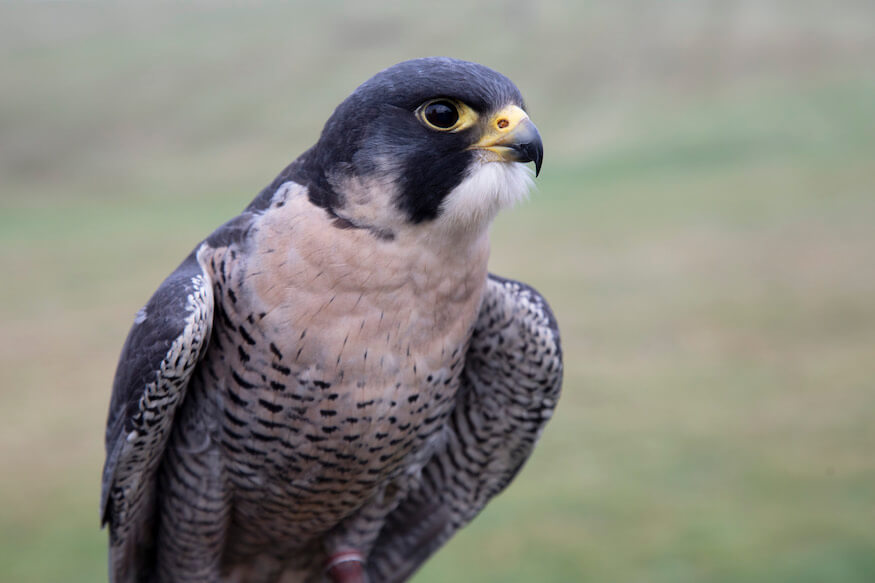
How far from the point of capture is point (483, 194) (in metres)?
1.68

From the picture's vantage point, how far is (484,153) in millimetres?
1695

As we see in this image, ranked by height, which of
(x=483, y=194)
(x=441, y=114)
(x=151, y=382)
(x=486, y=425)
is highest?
(x=441, y=114)

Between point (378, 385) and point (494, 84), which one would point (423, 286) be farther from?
point (494, 84)

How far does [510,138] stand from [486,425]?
1025 mm

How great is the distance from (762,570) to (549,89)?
5.45 m

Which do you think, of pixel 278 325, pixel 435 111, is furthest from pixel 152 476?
pixel 435 111

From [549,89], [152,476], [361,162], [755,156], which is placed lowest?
[152,476]

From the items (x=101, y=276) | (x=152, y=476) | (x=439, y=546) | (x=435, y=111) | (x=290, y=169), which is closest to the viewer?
(x=435, y=111)

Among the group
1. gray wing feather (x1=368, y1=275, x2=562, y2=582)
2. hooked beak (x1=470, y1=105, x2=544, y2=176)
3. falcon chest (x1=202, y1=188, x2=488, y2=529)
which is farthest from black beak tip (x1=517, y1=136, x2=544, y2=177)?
gray wing feather (x1=368, y1=275, x2=562, y2=582)

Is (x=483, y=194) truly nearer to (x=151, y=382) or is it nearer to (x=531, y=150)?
(x=531, y=150)

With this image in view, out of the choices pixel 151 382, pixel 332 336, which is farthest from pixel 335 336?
pixel 151 382

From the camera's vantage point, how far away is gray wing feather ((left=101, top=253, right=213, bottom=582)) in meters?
1.77

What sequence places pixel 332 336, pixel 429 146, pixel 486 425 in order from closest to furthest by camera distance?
pixel 429 146 → pixel 332 336 → pixel 486 425

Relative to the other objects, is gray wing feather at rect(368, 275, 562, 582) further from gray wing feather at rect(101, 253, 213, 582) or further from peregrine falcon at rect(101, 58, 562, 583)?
gray wing feather at rect(101, 253, 213, 582)
